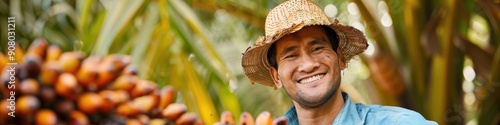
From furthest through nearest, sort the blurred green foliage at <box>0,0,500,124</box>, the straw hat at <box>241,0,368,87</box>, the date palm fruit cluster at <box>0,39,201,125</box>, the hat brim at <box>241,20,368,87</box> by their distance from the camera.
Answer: the blurred green foliage at <box>0,0,500,124</box> → the hat brim at <box>241,20,368,87</box> → the straw hat at <box>241,0,368,87</box> → the date palm fruit cluster at <box>0,39,201,125</box>

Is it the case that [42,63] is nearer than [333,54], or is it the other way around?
[42,63]

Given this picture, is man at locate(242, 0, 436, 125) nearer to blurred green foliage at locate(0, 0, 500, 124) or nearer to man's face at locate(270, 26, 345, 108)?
man's face at locate(270, 26, 345, 108)

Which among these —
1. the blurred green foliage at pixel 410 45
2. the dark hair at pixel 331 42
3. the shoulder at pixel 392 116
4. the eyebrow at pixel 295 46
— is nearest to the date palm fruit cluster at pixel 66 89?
the shoulder at pixel 392 116

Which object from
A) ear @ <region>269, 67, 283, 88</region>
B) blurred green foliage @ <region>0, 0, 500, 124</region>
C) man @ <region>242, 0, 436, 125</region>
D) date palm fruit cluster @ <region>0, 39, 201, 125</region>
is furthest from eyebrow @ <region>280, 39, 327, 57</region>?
date palm fruit cluster @ <region>0, 39, 201, 125</region>

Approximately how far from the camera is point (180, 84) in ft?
6.46

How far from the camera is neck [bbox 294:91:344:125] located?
1837 mm

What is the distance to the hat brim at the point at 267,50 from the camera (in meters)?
1.87

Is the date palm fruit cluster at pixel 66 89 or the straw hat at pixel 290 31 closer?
the date palm fruit cluster at pixel 66 89

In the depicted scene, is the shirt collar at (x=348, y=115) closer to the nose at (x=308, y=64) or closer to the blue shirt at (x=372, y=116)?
the blue shirt at (x=372, y=116)

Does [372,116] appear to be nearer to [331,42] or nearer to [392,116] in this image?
[392,116]

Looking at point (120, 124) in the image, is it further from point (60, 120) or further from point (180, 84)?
point (180, 84)

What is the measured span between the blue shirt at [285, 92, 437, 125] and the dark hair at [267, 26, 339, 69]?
13 cm

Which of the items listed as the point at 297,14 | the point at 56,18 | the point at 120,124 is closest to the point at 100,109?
the point at 120,124

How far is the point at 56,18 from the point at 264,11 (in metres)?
0.92
